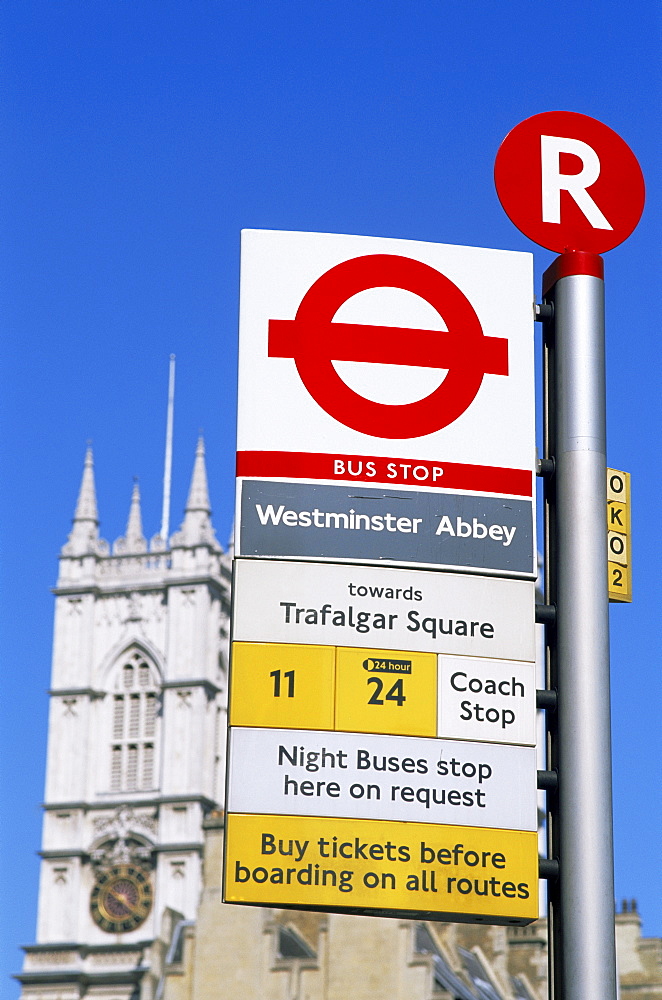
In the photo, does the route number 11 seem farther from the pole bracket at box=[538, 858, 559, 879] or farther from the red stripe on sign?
the pole bracket at box=[538, 858, 559, 879]

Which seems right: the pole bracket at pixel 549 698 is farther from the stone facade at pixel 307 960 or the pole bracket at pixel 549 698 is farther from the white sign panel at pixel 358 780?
the stone facade at pixel 307 960

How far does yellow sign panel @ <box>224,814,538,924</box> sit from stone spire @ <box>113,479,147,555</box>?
317ft

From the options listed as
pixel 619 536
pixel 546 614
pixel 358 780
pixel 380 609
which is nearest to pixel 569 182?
pixel 619 536

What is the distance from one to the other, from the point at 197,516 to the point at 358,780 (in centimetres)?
9472

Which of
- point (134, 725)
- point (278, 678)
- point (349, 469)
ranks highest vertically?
point (134, 725)

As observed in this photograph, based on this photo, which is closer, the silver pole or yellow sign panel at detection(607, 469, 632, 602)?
the silver pole

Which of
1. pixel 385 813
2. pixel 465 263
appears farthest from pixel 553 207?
pixel 385 813

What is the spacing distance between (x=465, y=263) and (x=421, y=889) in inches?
107

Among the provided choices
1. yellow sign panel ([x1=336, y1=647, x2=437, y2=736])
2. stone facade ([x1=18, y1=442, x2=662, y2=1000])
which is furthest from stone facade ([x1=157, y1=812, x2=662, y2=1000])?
yellow sign panel ([x1=336, y1=647, x2=437, y2=736])

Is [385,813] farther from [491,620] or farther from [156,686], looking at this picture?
[156,686]

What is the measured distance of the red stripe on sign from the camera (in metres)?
7.95

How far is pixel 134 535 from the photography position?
105 meters

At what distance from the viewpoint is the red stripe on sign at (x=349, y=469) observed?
7.95 m

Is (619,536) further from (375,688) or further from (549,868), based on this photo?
(549,868)
